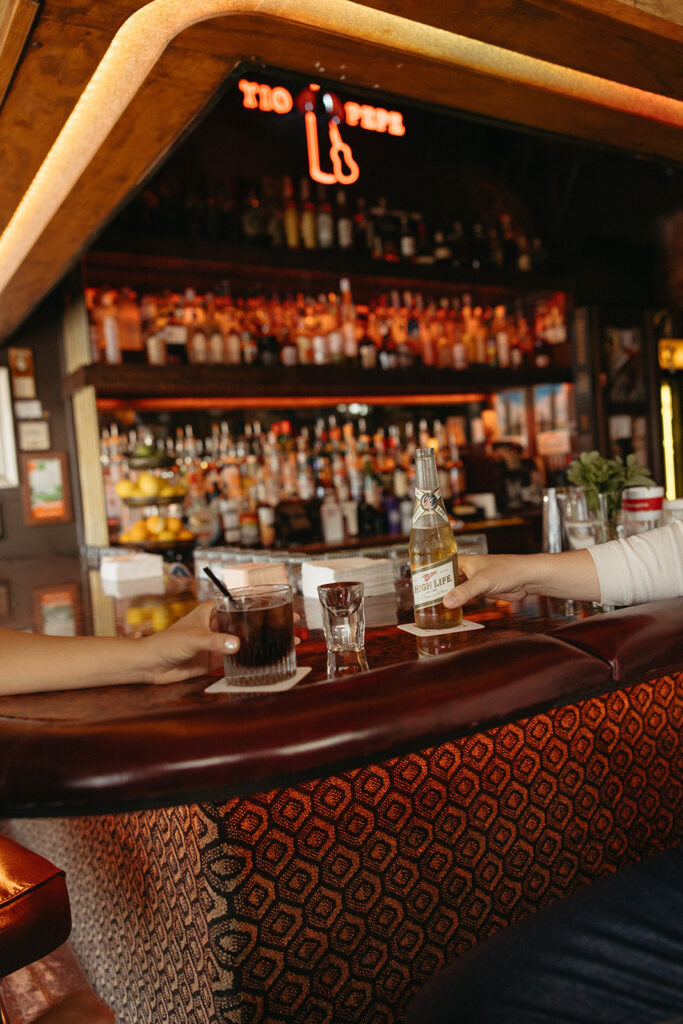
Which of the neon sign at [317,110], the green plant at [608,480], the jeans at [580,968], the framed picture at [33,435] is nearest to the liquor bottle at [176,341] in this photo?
the framed picture at [33,435]

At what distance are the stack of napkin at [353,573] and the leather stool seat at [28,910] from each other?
0.74 meters

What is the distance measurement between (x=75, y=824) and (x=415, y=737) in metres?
1.30

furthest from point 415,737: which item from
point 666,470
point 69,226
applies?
point 666,470

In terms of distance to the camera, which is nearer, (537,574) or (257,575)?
(537,574)

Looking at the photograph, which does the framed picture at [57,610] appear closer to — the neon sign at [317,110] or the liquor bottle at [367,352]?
the neon sign at [317,110]

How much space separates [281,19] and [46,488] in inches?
130

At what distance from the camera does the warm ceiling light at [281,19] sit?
152cm

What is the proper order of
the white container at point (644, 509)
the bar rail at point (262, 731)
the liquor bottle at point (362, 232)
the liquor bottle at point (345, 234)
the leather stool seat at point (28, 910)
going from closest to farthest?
the bar rail at point (262, 731) → the leather stool seat at point (28, 910) → the white container at point (644, 509) → the liquor bottle at point (345, 234) → the liquor bottle at point (362, 232)

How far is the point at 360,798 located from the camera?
122 centimetres

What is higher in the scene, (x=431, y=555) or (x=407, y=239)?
(x=407, y=239)

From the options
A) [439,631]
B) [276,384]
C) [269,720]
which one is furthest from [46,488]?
[269,720]

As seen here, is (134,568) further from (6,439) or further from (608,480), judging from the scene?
(6,439)

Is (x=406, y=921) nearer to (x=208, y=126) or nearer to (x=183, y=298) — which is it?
(x=183, y=298)

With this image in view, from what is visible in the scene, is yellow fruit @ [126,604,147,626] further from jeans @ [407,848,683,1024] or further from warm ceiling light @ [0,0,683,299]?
warm ceiling light @ [0,0,683,299]
